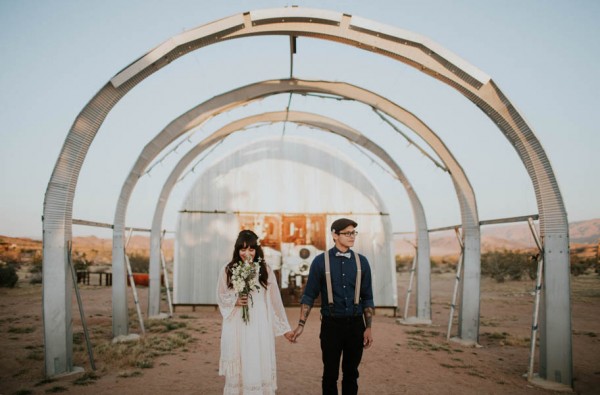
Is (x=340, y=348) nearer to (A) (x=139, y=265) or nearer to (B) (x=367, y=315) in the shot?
(B) (x=367, y=315)

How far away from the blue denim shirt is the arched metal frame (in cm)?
431

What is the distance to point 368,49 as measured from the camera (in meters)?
7.77

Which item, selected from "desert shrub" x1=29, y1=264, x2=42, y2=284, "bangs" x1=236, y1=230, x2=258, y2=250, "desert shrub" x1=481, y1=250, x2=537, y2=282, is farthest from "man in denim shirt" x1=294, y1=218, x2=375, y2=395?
→ "desert shrub" x1=481, y1=250, x2=537, y2=282

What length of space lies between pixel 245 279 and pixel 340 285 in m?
1.20

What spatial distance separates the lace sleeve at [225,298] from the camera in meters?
5.32

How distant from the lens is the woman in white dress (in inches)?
203

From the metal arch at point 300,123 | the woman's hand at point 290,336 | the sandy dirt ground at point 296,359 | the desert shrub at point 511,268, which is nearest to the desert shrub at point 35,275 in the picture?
the sandy dirt ground at point 296,359

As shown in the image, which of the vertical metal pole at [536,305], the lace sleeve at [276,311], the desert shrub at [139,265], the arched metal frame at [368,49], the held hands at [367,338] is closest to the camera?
the held hands at [367,338]

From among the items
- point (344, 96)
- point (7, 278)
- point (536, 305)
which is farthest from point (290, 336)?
point (7, 278)

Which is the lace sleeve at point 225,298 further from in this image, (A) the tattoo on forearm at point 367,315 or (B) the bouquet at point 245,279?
(A) the tattoo on forearm at point 367,315

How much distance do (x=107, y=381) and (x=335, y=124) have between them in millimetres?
9686

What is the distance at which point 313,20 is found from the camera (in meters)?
7.41

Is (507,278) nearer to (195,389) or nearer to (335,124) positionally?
(335,124)

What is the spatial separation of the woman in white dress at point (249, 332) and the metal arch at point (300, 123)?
8906mm
